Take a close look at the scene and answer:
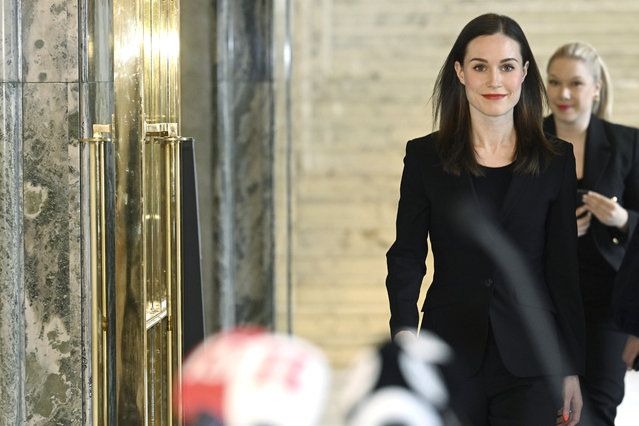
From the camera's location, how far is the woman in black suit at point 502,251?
2.01m

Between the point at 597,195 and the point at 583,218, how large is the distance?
0.26 feet

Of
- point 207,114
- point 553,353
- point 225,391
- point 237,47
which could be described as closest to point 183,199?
point 225,391

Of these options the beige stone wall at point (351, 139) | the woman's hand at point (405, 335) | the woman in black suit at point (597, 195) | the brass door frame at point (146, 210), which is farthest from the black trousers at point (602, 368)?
the beige stone wall at point (351, 139)

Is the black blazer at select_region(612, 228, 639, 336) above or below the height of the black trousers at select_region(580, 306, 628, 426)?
above

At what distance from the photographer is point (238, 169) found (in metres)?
4.31

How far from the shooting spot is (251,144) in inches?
170

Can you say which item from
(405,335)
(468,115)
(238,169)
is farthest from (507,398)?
(238,169)

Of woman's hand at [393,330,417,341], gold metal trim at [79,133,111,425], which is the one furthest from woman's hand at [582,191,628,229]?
gold metal trim at [79,133,111,425]

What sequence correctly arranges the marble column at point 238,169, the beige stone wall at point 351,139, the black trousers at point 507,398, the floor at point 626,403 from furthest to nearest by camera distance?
1. the beige stone wall at point 351,139
2. the marble column at point 238,169
3. the floor at point 626,403
4. the black trousers at point 507,398

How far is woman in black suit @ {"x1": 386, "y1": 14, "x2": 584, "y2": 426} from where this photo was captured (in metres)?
2.01

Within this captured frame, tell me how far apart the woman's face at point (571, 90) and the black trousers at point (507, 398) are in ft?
3.75

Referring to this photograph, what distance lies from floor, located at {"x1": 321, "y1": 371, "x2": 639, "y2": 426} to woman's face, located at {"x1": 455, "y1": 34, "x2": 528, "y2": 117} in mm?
1647

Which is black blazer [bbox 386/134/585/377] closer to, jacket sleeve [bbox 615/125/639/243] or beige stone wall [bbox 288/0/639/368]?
jacket sleeve [bbox 615/125/639/243]

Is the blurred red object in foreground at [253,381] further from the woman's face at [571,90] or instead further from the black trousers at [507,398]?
the woman's face at [571,90]
